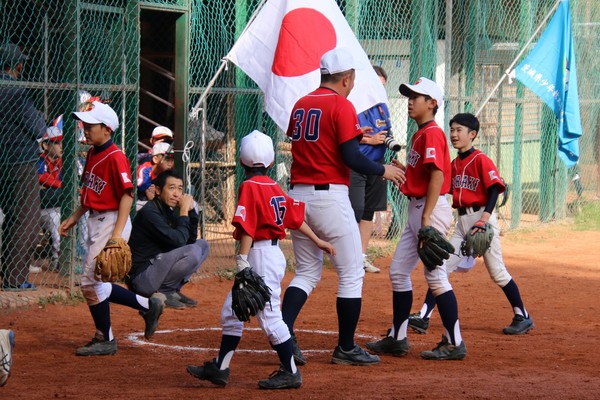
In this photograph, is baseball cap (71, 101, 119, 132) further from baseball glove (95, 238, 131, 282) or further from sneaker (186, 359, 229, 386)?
sneaker (186, 359, 229, 386)

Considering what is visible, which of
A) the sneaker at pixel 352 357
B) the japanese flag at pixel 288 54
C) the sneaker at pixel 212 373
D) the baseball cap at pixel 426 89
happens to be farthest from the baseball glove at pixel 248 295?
the japanese flag at pixel 288 54

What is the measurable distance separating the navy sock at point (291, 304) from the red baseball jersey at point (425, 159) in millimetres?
1003

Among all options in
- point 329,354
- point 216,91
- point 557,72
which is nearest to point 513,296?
point 329,354

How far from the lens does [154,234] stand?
8312 millimetres

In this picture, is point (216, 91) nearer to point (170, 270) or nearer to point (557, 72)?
point (170, 270)

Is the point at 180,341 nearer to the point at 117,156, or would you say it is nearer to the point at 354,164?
the point at 117,156

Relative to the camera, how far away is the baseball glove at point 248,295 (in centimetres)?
552

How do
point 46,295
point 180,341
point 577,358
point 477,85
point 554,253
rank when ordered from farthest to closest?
point 477,85 → point 554,253 → point 46,295 → point 180,341 → point 577,358

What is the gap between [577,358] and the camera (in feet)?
22.3

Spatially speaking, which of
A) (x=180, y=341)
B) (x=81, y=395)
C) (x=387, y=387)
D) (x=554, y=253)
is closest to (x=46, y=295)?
(x=180, y=341)

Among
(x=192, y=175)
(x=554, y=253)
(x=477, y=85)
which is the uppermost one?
(x=477, y=85)

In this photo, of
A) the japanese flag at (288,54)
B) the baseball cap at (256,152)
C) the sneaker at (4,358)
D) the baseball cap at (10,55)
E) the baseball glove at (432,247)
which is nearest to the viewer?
the sneaker at (4,358)

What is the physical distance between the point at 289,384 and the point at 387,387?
1.77 feet

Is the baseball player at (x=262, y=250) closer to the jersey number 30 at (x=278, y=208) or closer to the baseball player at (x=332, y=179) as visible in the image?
the jersey number 30 at (x=278, y=208)
